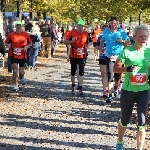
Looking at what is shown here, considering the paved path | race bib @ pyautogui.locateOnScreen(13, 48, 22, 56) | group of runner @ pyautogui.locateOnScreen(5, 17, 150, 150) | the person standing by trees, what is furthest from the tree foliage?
the paved path

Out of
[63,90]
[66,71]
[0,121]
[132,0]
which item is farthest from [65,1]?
[0,121]

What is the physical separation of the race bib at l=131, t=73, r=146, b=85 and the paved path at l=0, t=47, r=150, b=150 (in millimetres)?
1211

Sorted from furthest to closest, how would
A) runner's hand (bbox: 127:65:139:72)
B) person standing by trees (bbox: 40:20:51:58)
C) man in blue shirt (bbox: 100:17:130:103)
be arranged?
person standing by trees (bbox: 40:20:51:58), man in blue shirt (bbox: 100:17:130:103), runner's hand (bbox: 127:65:139:72)

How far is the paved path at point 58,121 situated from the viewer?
660 cm

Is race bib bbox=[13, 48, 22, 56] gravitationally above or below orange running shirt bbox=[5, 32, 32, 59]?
below

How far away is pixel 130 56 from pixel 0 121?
3324mm

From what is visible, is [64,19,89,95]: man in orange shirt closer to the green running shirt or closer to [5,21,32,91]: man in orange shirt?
[5,21,32,91]: man in orange shirt

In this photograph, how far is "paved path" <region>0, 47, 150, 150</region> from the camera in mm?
6598

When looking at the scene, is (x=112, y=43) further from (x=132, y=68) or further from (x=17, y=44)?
(x=132, y=68)

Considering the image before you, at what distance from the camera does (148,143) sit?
6.69m

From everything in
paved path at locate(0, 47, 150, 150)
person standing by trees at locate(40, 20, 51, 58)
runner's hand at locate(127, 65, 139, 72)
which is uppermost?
runner's hand at locate(127, 65, 139, 72)

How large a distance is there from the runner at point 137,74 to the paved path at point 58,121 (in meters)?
0.84

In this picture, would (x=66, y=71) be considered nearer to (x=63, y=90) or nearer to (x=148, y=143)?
(x=63, y=90)

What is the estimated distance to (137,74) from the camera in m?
5.73
